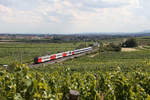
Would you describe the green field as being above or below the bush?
below

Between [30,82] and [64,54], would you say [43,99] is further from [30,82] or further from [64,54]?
[64,54]

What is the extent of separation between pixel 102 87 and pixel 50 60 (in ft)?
115

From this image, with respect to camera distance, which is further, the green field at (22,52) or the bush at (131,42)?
the bush at (131,42)

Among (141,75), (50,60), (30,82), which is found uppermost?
(30,82)

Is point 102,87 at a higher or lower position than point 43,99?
lower

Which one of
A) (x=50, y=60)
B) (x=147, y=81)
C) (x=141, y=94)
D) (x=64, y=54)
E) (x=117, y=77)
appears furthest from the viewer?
(x=64, y=54)

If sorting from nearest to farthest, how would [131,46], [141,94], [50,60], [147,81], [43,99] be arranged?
[43,99], [141,94], [147,81], [50,60], [131,46]

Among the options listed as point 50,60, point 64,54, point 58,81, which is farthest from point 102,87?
point 64,54

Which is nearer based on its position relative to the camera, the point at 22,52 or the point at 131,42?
the point at 22,52

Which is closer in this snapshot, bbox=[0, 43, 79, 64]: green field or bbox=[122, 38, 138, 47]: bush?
bbox=[0, 43, 79, 64]: green field

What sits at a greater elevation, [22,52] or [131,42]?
[131,42]

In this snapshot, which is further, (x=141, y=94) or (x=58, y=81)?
(x=58, y=81)

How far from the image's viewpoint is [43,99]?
3395 mm

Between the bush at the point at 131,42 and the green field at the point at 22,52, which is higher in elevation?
the bush at the point at 131,42
